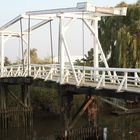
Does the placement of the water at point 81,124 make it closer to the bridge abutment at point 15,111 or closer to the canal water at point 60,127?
the canal water at point 60,127

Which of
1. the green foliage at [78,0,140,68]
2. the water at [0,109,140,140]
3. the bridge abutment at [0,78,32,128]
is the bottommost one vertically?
the water at [0,109,140,140]

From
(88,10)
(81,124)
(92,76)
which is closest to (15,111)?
(81,124)

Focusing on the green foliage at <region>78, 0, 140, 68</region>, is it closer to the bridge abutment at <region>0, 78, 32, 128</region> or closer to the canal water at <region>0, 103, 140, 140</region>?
the canal water at <region>0, 103, 140, 140</region>

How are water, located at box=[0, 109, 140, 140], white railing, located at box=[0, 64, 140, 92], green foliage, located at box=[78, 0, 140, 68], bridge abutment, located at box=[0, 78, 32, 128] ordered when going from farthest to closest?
green foliage, located at box=[78, 0, 140, 68]
bridge abutment, located at box=[0, 78, 32, 128]
water, located at box=[0, 109, 140, 140]
white railing, located at box=[0, 64, 140, 92]

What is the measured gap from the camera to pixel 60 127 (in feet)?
86.4

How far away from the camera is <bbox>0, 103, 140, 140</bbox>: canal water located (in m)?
26.2

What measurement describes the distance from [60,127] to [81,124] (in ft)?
11.5

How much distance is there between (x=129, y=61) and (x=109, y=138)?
10.9 meters

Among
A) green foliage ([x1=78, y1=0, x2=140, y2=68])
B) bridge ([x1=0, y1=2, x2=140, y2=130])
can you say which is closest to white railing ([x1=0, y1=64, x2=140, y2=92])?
bridge ([x1=0, y1=2, x2=140, y2=130])

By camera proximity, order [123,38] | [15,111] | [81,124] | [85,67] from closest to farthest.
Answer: [85,67], [81,124], [15,111], [123,38]

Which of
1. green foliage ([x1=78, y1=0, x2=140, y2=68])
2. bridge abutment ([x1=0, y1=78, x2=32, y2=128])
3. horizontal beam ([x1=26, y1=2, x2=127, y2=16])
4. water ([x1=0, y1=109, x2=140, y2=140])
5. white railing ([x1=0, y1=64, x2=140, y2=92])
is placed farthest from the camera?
green foliage ([x1=78, y1=0, x2=140, y2=68])

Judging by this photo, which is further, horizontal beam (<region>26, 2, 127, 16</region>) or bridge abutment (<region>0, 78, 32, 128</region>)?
bridge abutment (<region>0, 78, 32, 128</region>)

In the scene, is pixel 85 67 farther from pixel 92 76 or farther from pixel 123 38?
pixel 123 38

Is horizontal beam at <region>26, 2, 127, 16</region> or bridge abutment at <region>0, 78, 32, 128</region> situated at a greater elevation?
horizontal beam at <region>26, 2, 127, 16</region>
